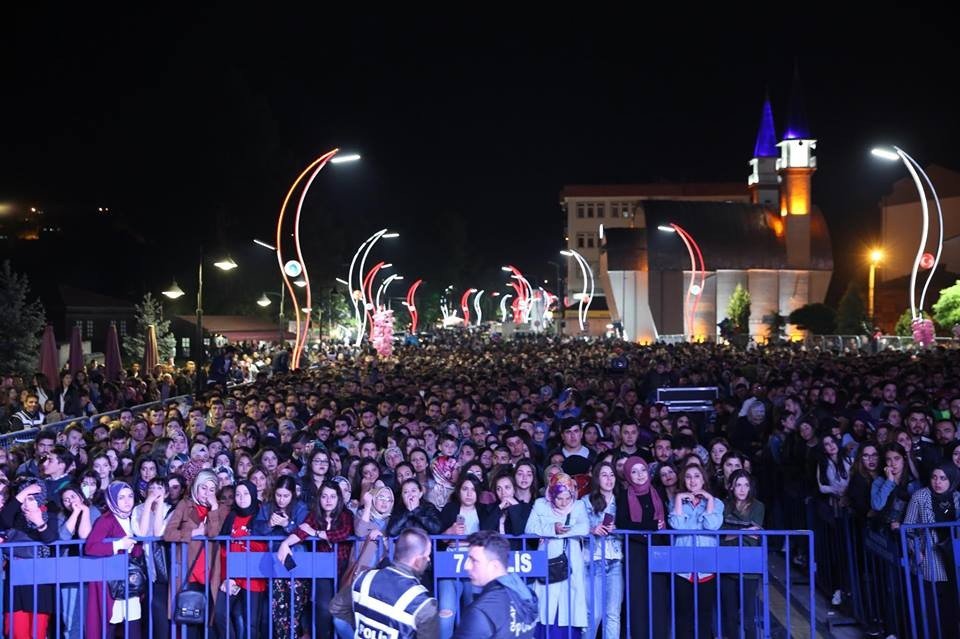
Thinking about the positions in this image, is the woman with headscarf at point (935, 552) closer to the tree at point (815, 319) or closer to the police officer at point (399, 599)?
the police officer at point (399, 599)

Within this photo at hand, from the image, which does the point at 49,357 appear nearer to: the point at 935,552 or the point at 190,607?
the point at 190,607

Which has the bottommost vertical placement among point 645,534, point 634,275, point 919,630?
point 919,630

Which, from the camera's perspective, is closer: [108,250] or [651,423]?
[651,423]

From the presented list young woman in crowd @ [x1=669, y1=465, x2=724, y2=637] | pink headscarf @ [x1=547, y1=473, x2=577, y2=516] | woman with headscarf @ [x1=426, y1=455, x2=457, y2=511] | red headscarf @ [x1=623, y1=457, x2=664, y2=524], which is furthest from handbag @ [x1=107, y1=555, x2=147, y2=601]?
young woman in crowd @ [x1=669, y1=465, x2=724, y2=637]

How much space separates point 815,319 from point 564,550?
67.2 meters

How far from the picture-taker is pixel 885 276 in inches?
3344

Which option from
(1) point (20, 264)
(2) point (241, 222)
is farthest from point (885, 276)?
(1) point (20, 264)

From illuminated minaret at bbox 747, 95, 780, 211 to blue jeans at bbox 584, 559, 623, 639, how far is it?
101 meters

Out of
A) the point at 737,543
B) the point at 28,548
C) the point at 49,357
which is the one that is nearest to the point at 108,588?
the point at 28,548

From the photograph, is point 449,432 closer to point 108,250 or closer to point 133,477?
point 133,477

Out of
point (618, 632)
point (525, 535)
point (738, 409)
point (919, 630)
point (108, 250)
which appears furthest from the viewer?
point (108, 250)

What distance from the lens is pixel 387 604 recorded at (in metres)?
5.01

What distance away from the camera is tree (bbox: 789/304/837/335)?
70875 mm

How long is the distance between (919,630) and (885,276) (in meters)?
81.1
